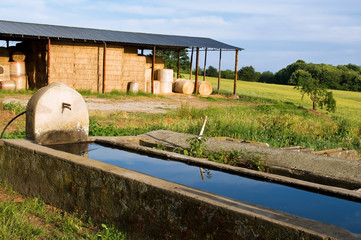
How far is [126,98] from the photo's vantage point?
66.2 feet

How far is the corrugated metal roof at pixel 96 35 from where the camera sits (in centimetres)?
1936

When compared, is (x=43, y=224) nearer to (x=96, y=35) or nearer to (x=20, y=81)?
(x=20, y=81)

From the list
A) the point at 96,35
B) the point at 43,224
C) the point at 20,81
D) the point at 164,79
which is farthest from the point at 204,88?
the point at 43,224

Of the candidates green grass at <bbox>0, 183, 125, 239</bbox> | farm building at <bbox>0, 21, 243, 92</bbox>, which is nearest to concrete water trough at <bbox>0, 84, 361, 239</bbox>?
green grass at <bbox>0, 183, 125, 239</bbox>

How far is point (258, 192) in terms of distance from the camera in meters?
4.67

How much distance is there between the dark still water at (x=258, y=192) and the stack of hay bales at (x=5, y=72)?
14651mm

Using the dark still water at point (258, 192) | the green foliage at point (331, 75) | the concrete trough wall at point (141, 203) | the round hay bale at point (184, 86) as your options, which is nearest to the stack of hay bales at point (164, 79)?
Answer: the round hay bale at point (184, 86)

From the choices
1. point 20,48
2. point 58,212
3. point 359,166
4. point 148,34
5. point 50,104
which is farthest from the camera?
point 148,34

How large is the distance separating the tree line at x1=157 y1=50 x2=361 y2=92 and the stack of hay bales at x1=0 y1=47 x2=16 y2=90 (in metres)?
21.4

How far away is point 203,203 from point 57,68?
688 inches

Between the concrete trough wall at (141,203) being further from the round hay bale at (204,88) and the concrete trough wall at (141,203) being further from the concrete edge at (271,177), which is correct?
the round hay bale at (204,88)

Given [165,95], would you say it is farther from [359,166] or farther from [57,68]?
[359,166]

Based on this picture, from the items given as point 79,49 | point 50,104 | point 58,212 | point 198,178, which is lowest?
point 58,212

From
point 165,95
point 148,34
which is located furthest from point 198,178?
point 148,34
